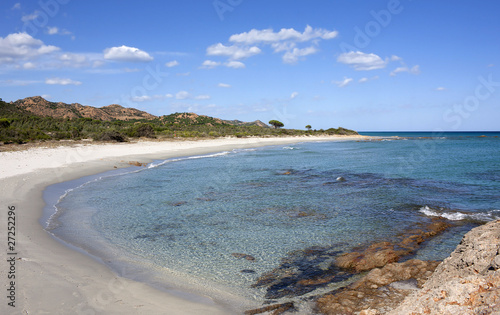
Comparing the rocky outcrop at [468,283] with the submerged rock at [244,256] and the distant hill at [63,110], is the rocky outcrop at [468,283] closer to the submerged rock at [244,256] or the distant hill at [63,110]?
the submerged rock at [244,256]

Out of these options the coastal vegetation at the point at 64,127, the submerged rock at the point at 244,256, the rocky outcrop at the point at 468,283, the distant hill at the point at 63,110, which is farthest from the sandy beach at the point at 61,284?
the distant hill at the point at 63,110

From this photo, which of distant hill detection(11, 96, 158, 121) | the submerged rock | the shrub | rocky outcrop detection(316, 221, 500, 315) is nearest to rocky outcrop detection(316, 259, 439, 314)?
rocky outcrop detection(316, 221, 500, 315)

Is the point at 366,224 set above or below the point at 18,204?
below

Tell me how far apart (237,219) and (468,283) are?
25.7ft

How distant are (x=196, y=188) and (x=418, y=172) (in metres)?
16.6

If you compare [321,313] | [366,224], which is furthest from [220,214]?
[321,313]

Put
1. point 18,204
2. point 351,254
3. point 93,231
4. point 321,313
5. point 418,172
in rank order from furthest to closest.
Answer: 1. point 418,172
2. point 18,204
3. point 93,231
4. point 351,254
5. point 321,313

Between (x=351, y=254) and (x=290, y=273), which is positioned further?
(x=351, y=254)

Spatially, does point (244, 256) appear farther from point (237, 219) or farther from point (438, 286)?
point (438, 286)

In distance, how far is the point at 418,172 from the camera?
900 inches

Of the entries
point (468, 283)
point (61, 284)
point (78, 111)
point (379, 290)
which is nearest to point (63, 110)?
point (78, 111)

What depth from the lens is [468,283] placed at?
3.49 meters

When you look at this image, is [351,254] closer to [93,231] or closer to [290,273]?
[290,273]

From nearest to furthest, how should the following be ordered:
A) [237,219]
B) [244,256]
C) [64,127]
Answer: [244,256] < [237,219] < [64,127]
